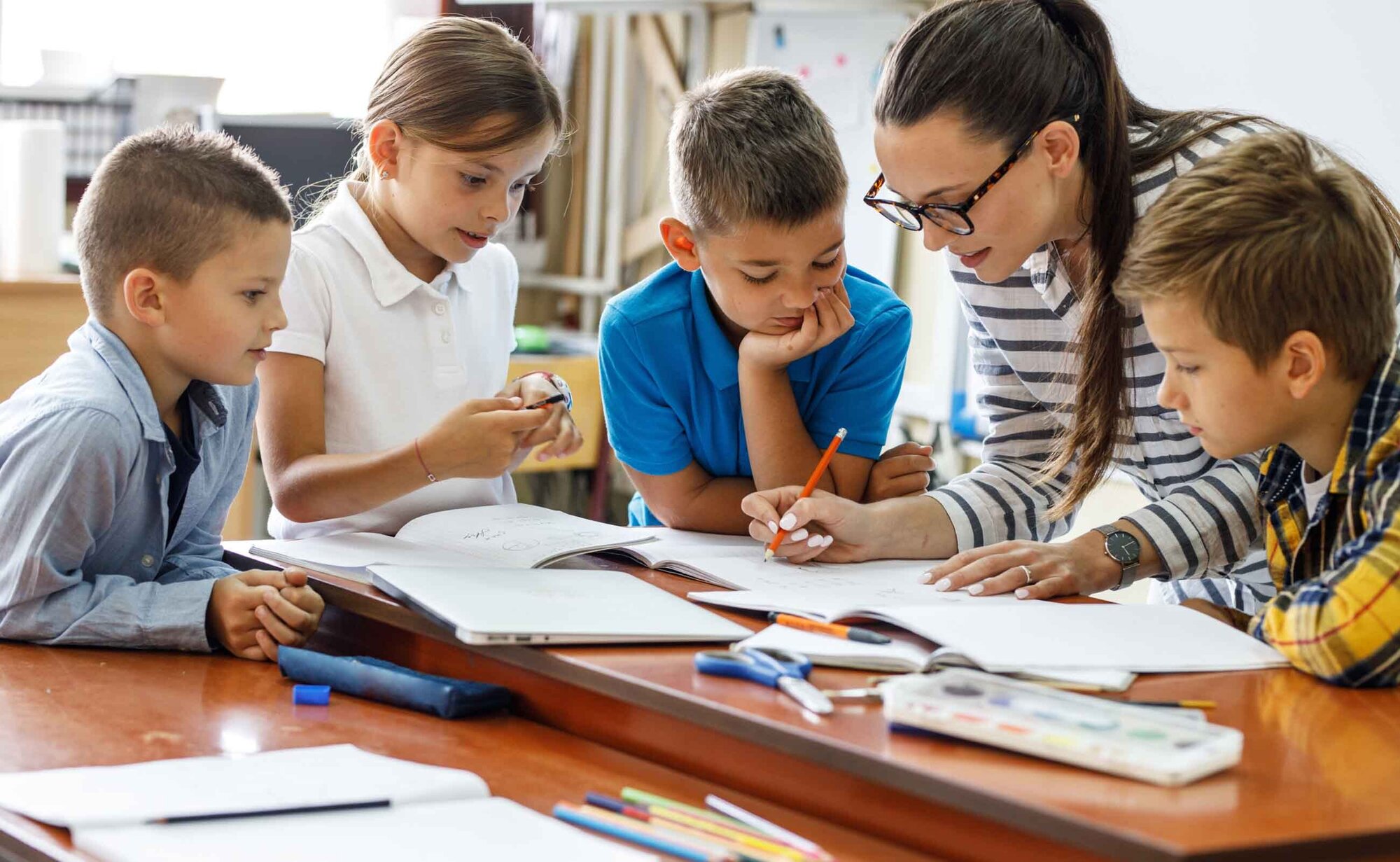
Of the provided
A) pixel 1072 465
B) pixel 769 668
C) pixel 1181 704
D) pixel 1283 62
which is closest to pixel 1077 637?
pixel 1181 704

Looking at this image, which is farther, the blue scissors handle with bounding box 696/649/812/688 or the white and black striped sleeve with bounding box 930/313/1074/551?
the white and black striped sleeve with bounding box 930/313/1074/551

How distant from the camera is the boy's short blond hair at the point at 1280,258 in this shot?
1.12 meters

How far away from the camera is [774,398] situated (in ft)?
5.27

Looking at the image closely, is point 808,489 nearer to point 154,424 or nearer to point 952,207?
point 952,207

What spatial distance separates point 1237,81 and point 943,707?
2223 mm

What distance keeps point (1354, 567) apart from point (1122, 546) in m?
0.31

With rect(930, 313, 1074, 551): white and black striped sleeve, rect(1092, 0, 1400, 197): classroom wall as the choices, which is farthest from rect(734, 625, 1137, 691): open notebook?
rect(1092, 0, 1400, 197): classroom wall

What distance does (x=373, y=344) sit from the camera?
1680 millimetres

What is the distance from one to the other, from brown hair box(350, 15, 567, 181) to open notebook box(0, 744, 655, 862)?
2.83ft

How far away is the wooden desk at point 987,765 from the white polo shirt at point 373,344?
532mm

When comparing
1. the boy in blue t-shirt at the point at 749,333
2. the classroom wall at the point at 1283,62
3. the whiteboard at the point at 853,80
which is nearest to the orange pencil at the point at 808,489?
the boy in blue t-shirt at the point at 749,333

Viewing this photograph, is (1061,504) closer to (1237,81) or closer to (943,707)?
(943,707)

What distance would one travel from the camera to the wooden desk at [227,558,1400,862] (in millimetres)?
754

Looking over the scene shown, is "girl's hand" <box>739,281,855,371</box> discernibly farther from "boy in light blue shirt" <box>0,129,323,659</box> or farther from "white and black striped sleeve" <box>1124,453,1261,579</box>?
"boy in light blue shirt" <box>0,129,323,659</box>
